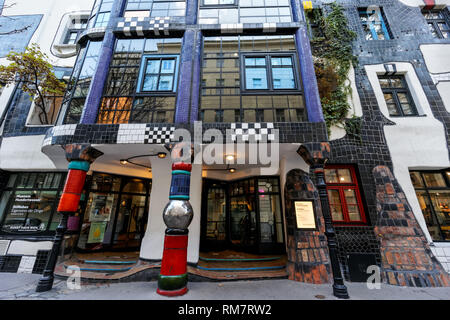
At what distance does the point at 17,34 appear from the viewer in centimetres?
840

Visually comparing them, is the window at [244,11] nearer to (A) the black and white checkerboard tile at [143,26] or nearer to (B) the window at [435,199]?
(A) the black and white checkerboard tile at [143,26]

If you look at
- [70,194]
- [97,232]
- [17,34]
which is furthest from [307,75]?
[17,34]

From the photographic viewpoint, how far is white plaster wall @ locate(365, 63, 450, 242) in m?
5.89

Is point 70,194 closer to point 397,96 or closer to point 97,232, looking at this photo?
point 97,232

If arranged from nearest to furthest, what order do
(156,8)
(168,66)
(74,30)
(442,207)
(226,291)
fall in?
(226,291) < (442,207) < (168,66) < (156,8) < (74,30)

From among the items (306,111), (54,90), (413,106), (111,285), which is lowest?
(111,285)

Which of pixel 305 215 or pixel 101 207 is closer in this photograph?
pixel 305 215

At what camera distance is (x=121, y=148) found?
17.5ft

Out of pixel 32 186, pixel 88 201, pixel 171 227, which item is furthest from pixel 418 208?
pixel 32 186

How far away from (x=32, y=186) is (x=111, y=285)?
5.05 metres

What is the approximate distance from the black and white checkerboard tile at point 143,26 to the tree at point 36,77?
10.6 ft

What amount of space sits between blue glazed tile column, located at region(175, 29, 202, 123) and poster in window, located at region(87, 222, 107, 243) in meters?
5.26

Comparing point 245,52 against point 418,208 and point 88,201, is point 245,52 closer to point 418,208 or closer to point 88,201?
point 418,208

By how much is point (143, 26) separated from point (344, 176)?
843 cm
